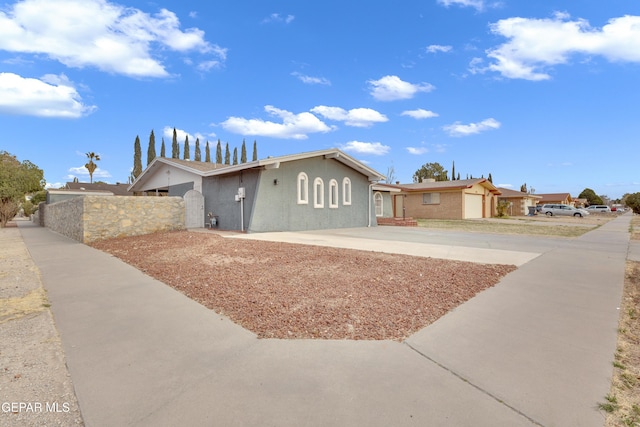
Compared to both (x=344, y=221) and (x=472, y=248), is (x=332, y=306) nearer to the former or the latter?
(x=472, y=248)

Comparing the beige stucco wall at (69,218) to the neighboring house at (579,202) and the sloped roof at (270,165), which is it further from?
the neighboring house at (579,202)

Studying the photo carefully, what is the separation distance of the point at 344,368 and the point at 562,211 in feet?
161

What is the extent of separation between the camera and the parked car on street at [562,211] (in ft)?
130

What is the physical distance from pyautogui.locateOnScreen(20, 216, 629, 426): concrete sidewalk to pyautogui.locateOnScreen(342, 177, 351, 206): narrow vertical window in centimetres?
1438

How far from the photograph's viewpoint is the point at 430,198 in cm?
3109

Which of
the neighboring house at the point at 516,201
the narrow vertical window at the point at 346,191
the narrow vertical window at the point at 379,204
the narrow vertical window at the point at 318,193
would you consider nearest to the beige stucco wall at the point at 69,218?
the narrow vertical window at the point at 318,193

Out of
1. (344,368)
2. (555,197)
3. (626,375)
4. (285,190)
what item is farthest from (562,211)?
(344,368)

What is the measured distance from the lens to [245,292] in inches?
210

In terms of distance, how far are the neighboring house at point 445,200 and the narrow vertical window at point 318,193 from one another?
1019 cm

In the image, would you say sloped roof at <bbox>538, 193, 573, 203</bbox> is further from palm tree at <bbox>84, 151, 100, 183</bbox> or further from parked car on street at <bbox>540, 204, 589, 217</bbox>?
palm tree at <bbox>84, 151, 100, 183</bbox>

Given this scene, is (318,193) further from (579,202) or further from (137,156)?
(579,202)

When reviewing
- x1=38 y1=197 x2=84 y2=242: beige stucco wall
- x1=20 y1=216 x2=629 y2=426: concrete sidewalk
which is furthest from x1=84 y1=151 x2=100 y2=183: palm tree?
x1=20 y1=216 x2=629 y2=426: concrete sidewalk

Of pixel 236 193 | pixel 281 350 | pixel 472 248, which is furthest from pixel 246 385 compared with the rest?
pixel 236 193

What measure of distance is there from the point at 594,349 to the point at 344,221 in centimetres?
1601
